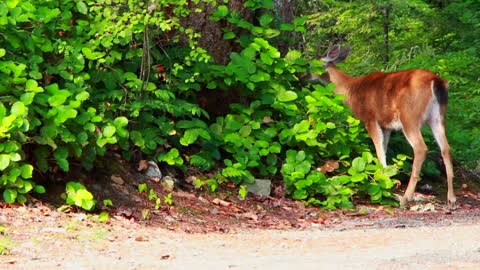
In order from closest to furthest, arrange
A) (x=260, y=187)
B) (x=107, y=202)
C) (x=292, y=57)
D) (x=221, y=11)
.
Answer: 1. (x=107, y=202)
2. (x=260, y=187)
3. (x=221, y=11)
4. (x=292, y=57)

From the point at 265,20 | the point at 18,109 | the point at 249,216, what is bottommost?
the point at 249,216

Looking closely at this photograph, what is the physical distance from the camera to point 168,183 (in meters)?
10.6

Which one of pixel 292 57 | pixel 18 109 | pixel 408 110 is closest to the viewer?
pixel 18 109

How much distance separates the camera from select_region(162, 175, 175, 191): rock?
10552mm

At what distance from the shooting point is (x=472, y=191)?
13258 mm

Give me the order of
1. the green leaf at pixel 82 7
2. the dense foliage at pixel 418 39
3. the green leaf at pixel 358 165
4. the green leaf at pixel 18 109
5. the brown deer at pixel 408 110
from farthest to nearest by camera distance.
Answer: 1. the dense foliage at pixel 418 39
2. the brown deer at pixel 408 110
3. the green leaf at pixel 358 165
4. the green leaf at pixel 82 7
5. the green leaf at pixel 18 109

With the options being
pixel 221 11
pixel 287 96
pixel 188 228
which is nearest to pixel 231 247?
pixel 188 228

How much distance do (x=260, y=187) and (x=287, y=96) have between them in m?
1.24

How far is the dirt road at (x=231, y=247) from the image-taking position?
6836 millimetres

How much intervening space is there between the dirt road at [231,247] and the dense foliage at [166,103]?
75 centimetres

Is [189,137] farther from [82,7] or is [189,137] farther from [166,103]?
[82,7]

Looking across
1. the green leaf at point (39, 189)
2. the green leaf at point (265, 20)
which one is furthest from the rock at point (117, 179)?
the green leaf at point (265, 20)

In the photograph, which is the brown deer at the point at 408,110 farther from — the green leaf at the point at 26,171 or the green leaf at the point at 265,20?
the green leaf at the point at 26,171

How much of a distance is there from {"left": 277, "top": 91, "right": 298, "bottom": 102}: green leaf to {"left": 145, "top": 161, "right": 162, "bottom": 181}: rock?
190 cm
